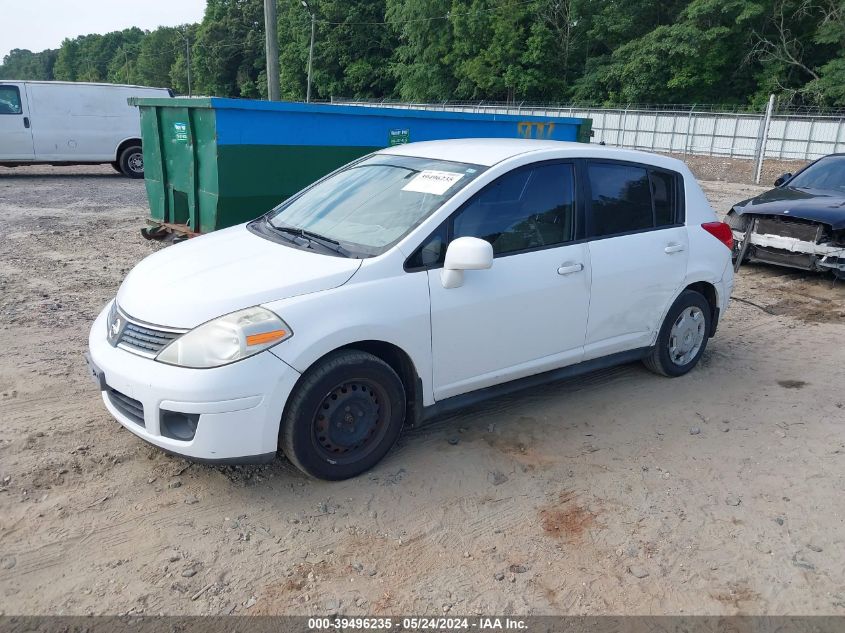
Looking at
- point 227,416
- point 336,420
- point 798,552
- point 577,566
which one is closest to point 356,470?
point 336,420

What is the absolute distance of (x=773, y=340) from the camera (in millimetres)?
6129

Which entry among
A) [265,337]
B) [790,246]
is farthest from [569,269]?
[790,246]

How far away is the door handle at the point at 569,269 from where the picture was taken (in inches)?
159

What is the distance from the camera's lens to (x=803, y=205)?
8.02m

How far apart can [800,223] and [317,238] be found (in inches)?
260

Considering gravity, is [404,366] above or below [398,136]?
below

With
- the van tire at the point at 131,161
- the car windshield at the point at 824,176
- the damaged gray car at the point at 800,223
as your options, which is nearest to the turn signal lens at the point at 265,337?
the damaged gray car at the point at 800,223

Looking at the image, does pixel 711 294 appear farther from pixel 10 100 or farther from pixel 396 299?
pixel 10 100

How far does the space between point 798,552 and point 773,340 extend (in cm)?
345

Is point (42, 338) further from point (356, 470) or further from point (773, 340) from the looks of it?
point (773, 340)

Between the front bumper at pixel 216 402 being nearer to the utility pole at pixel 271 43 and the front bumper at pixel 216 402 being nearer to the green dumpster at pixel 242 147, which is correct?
the green dumpster at pixel 242 147

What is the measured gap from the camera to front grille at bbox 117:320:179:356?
10.4 feet

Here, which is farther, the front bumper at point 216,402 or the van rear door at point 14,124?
the van rear door at point 14,124

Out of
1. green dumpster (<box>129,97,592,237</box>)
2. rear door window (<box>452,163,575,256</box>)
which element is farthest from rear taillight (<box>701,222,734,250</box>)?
green dumpster (<box>129,97,592,237</box>)
